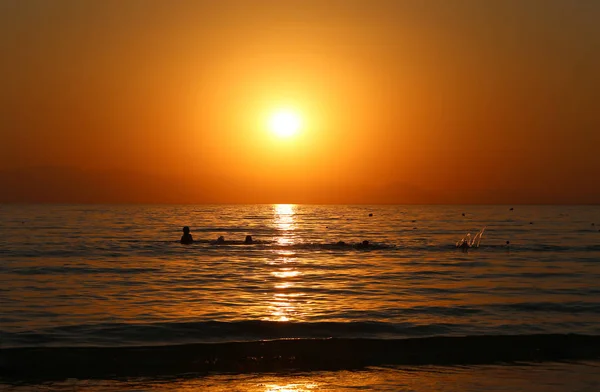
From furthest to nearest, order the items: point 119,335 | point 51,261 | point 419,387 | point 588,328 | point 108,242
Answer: point 108,242 → point 51,261 → point 588,328 → point 119,335 → point 419,387

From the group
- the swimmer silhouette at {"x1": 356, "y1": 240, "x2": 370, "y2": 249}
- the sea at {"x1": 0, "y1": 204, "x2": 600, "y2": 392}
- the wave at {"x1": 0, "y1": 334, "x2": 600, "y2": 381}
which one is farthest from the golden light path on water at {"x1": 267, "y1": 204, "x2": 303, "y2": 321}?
the swimmer silhouette at {"x1": 356, "y1": 240, "x2": 370, "y2": 249}

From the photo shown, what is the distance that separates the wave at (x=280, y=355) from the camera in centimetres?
1448

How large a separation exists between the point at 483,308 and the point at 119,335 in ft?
39.8

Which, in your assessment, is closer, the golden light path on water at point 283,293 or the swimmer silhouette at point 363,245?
the golden light path on water at point 283,293

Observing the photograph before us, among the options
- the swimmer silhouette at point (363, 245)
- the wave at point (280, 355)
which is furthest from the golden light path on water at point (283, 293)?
the swimmer silhouette at point (363, 245)

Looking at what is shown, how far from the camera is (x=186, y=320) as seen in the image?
807 inches

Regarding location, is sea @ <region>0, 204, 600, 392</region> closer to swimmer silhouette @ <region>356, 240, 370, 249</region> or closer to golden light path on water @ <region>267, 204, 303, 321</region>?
golden light path on water @ <region>267, 204, 303, 321</region>

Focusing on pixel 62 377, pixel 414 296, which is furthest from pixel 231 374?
pixel 414 296

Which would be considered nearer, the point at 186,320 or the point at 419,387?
the point at 419,387

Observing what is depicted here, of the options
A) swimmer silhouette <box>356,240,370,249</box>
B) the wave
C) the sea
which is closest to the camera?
the sea

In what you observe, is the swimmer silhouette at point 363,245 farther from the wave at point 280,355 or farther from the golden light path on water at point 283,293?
the wave at point 280,355

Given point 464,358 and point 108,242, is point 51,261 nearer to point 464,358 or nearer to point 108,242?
point 108,242

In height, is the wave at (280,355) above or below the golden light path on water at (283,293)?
below

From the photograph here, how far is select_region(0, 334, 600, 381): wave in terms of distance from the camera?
14.5 m
